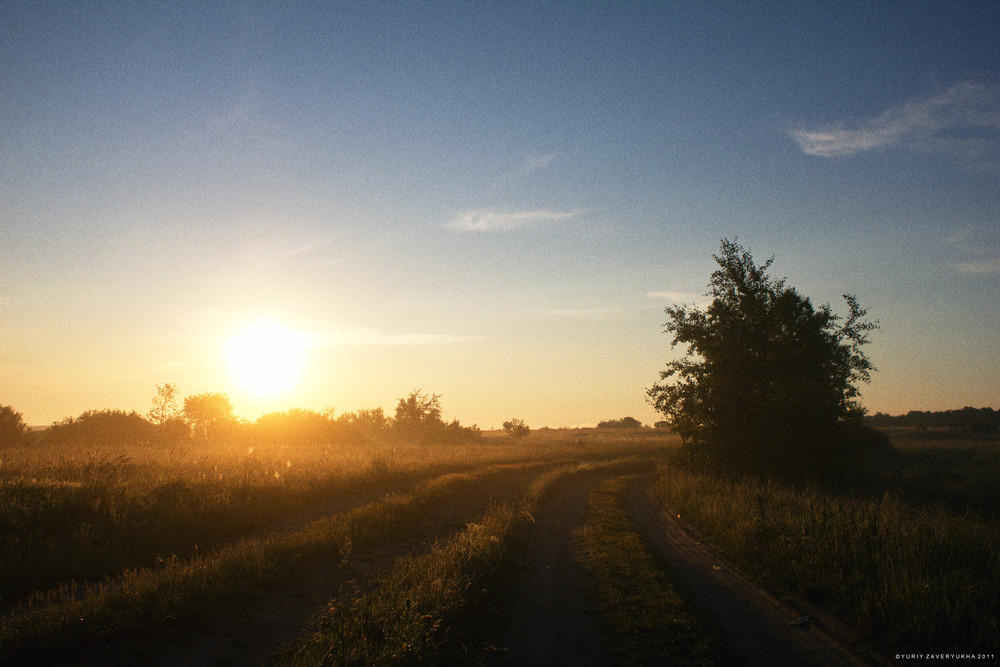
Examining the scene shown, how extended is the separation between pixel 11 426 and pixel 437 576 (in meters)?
48.8

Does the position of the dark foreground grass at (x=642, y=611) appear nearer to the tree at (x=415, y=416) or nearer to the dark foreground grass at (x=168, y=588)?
the dark foreground grass at (x=168, y=588)

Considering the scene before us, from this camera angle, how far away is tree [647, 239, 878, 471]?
23766 mm

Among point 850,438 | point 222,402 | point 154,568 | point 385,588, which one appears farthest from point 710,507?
point 222,402

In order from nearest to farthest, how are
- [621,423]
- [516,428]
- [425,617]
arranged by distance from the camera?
[425,617], [516,428], [621,423]

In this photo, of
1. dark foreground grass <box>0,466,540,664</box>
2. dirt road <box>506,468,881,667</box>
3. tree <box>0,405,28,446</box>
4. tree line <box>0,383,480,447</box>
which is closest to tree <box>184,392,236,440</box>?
tree line <box>0,383,480,447</box>

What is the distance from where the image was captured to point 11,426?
3916 cm

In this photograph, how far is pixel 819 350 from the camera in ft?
84.4

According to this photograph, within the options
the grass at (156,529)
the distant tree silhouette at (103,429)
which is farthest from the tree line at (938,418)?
the distant tree silhouette at (103,429)

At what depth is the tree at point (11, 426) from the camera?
3815 cm

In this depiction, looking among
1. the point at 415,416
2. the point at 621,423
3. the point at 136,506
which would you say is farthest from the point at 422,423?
the point at 621,423

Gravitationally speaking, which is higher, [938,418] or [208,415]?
[208,415]

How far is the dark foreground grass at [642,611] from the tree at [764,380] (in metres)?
14.6

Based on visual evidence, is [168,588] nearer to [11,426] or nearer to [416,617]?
[416,617]

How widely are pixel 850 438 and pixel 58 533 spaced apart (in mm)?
29752
